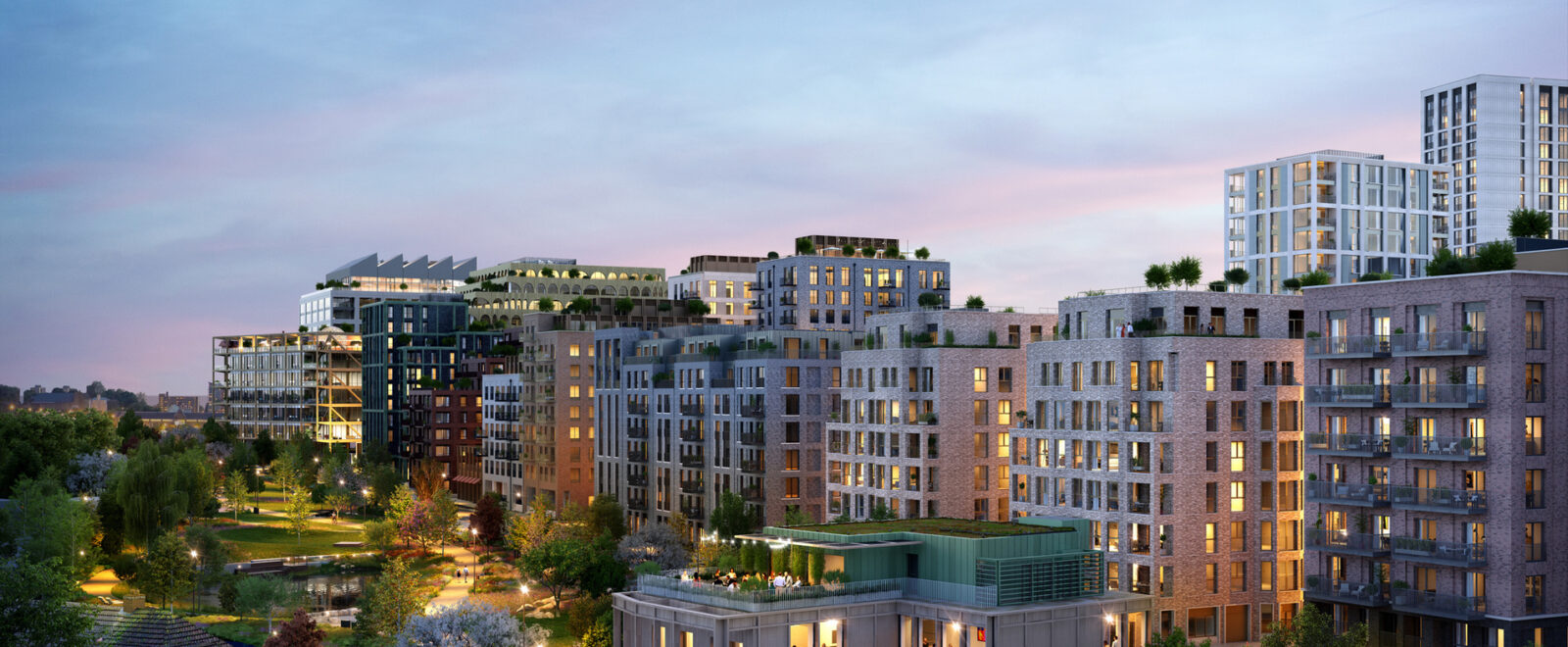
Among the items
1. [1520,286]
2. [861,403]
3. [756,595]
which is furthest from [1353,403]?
[861,403]

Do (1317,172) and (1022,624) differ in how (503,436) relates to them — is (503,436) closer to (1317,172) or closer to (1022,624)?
(1317,172)

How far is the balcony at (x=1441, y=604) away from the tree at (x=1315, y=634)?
3.38 meters

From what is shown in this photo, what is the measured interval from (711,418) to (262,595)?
50741mm

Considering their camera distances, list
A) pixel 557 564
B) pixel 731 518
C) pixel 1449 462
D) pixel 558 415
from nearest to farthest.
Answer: pixel 1449 462 → pixel 557 564 → pixel 731 518 → pixel 558 415

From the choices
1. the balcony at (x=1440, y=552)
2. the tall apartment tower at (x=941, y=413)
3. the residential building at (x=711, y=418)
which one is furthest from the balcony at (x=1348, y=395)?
the residential building at (x=711, y=418)

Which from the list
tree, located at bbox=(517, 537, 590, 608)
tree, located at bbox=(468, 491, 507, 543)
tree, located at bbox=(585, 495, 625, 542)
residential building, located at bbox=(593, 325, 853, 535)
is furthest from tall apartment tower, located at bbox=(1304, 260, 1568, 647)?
tree, located at bbox=(468, 491, 507, 543)

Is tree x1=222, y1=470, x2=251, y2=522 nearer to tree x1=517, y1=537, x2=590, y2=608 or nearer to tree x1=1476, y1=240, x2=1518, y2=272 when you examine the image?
tree x1=517, y1=537, x2=590, y2=608

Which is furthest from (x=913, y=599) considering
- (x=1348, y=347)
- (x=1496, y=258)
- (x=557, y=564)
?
(x=557, y=564)

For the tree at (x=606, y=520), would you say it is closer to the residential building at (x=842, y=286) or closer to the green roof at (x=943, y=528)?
the residential building at (x=842, y=286)

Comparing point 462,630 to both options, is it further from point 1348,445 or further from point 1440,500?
point 1440,500

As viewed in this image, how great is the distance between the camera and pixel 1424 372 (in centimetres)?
8506

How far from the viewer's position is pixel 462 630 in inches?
3344

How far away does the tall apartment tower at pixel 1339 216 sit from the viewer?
18838 centimetres

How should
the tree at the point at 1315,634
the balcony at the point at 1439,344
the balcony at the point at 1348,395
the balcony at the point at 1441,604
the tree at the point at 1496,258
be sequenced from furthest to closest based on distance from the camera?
the balcony at the point at 1348,395, the tree at the point at 1496,258, the balcony at the point at 1439,344, the balcony at the point at 1441,604, the tree at the point at 1315,634
